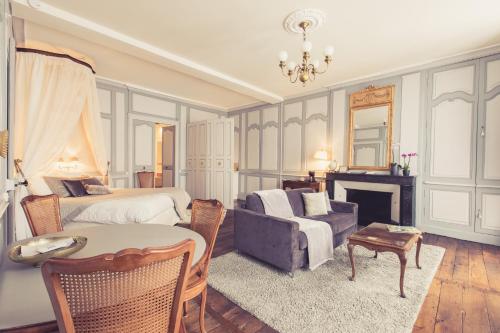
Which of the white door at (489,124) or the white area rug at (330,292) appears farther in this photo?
the white door at (489,124)

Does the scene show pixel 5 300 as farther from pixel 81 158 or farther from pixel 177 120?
pixel 177 120

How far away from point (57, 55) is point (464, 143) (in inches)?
241

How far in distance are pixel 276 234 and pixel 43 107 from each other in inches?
131

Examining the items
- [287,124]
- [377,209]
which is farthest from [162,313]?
[287,124]

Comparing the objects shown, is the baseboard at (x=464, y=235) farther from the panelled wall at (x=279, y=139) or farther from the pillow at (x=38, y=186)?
the pillow at (x=38, y=186)

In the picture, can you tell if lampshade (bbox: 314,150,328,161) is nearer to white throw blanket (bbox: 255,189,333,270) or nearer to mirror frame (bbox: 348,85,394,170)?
mirror frame (bbox: 348,85,394,170)

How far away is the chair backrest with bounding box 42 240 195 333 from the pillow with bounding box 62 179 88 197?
10.6ft

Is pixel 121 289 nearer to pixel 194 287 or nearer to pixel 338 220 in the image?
pixel 194 287

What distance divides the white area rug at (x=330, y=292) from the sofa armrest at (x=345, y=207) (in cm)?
77

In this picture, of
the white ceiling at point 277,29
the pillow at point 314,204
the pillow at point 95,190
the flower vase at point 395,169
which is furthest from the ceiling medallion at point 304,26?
the pillow at point 95,190

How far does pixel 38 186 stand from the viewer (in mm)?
3109

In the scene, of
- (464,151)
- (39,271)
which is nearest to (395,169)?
(464,151)

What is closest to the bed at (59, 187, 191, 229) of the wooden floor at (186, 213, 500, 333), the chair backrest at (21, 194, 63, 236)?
the chair backrest at (21, 194, 63, 236)

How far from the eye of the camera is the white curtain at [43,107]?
283 centimetres
